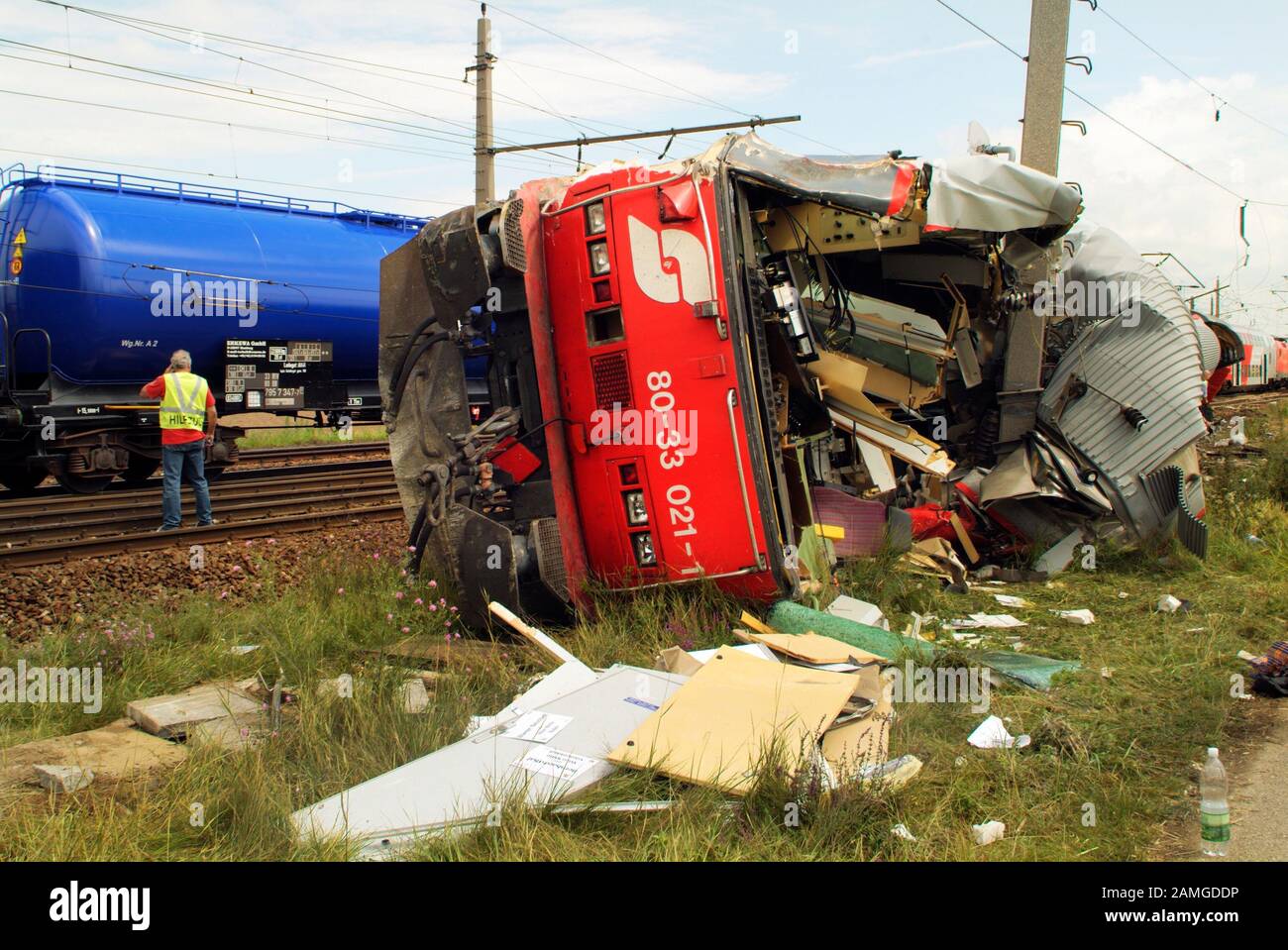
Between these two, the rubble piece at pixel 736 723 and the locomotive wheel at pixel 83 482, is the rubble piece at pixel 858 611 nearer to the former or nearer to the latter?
the rubble piece at pixel 736 723

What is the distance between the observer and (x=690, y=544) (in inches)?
241

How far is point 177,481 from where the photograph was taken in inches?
401

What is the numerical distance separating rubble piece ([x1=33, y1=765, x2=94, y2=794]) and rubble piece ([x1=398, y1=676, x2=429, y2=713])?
1.21 metres

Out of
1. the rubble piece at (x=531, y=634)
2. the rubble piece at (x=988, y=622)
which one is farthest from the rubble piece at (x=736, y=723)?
the rubble piece at (x=988, y=622)

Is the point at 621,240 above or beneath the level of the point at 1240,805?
above

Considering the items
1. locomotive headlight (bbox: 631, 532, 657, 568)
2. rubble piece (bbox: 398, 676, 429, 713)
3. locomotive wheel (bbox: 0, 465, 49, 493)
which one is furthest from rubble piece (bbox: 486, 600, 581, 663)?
locomotive wheel (bbox: 0, 465, 49, 493)

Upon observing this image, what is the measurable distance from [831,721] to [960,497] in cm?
499

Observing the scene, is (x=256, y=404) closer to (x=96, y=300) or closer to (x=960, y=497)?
(x=96, y=300)

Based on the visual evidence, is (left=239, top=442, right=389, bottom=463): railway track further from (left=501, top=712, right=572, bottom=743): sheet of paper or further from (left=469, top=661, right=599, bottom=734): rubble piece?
(left=501, top=712, right=572, bottom=743): sheet of paper

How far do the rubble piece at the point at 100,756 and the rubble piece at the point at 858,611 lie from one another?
11.8 feet

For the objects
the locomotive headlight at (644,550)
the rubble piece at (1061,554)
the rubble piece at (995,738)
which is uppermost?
the locomotive headlight at (644,550)

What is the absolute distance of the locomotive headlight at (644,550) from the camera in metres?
6.23

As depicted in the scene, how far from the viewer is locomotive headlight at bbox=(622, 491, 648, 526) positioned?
20.5 feet
